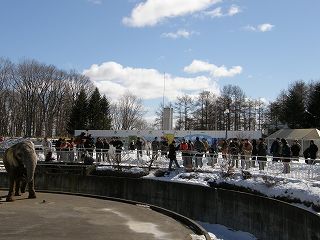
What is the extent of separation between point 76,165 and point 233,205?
13.6 metres

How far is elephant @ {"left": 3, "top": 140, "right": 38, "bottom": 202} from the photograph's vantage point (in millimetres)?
18083

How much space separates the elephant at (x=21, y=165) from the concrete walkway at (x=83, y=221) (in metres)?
0.71

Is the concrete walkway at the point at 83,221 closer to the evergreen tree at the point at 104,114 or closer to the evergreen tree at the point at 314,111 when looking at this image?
the evergreen tree at the point at 314,111

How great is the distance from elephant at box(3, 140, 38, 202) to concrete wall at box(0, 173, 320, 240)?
684cm

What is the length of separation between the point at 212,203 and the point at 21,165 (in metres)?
7.59

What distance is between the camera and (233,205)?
1928cm

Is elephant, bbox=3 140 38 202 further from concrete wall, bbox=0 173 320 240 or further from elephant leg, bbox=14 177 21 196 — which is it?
concrete wall, bbox=0 173 320 240

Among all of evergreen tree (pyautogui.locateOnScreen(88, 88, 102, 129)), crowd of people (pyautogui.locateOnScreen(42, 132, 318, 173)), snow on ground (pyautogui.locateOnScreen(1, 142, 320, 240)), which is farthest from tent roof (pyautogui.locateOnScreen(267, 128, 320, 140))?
evergreen tree (pyautogui.locateOnScreen(88, 88, 102, 129))

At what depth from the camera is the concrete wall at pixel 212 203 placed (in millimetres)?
14914

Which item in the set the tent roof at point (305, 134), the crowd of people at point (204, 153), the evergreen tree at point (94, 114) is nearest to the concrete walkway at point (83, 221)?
the crowd of people at point (204, 153)

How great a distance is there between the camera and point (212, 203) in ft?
67.5

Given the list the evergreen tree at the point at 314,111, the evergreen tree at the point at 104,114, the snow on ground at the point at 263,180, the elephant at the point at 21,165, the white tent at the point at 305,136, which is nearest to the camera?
the snow on ground at the point at 263,180

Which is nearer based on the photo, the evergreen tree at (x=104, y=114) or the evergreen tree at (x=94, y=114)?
the evergreen tree at (x=94, y=114)

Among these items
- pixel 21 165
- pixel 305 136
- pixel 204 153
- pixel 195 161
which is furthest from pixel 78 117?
pixel 21 165
